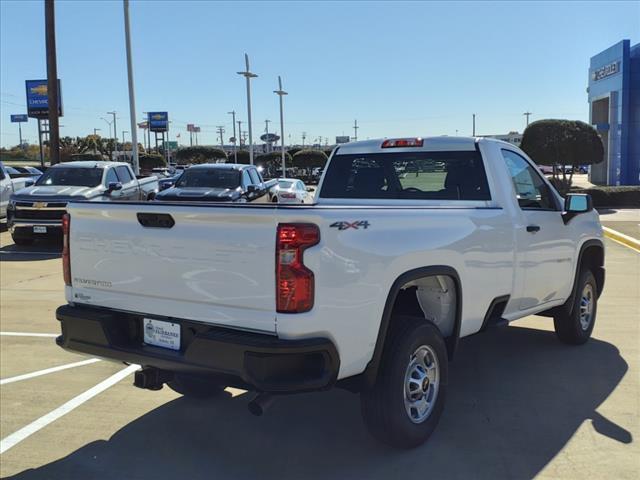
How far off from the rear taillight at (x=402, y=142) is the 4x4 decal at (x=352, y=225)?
7.04 feet

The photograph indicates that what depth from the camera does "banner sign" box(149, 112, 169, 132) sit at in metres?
109

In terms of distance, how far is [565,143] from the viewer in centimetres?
2428

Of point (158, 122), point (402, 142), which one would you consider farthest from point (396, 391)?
point (158, 122)

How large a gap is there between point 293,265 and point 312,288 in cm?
15

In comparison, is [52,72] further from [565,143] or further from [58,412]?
[565,143]

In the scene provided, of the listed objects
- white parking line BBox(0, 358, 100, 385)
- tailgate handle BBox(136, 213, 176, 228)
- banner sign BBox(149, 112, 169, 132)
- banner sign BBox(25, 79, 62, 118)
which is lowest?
white parking line BBox(0, 358, 100, 385)

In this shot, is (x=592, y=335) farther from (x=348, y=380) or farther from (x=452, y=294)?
(x=348, y=380)

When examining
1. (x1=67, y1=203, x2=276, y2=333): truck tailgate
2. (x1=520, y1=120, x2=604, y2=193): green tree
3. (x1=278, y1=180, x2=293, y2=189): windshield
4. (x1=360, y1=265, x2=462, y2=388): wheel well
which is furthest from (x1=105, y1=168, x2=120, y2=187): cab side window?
(x1=520, y1=120, x2=604, y2=193): green tree

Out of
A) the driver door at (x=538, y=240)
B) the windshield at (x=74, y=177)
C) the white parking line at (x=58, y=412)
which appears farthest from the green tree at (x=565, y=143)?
the white parking line at (x=58, y=412)

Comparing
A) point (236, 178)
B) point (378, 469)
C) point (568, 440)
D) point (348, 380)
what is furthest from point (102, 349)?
point (236, 178)

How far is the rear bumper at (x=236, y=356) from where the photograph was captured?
304cm

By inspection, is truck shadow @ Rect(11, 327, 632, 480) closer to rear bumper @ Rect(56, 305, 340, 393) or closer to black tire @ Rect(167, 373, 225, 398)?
black tire @ Rect(167, 373, 225, 398)

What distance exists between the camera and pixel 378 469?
369cm

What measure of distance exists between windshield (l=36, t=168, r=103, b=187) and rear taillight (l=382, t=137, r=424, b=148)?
10744mm
